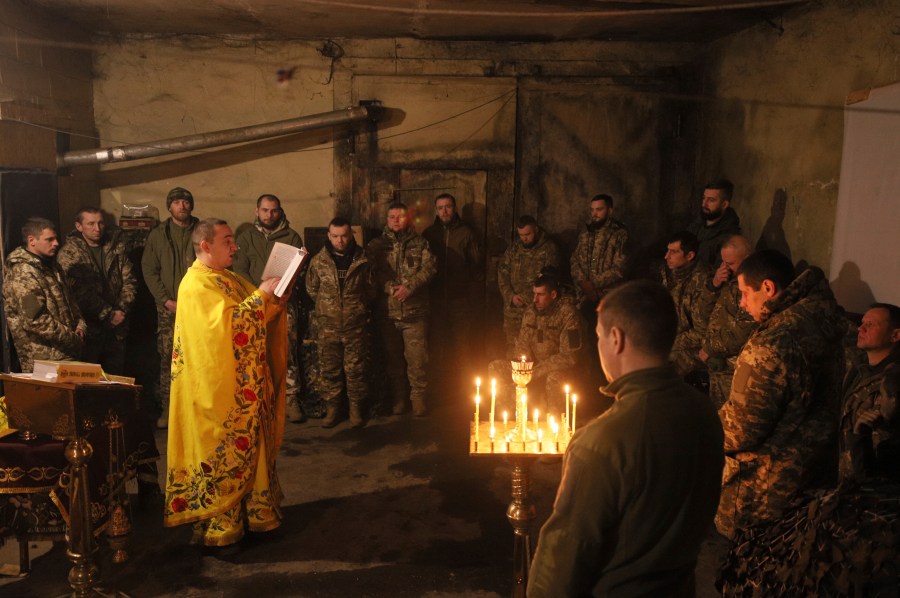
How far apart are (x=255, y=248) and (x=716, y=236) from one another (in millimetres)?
5032

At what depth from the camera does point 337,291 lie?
7.54 m

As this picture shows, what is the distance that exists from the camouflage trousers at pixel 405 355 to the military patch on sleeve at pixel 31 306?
3.51 m

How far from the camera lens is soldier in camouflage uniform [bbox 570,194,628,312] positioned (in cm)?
773

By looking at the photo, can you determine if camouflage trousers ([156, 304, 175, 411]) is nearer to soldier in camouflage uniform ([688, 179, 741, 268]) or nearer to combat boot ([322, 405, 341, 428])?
combat boot ([322, 405, 341, 428])

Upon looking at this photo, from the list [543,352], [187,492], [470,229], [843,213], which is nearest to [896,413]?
[843,213]

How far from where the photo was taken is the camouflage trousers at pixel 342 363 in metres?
7.62

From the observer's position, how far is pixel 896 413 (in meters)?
3.74

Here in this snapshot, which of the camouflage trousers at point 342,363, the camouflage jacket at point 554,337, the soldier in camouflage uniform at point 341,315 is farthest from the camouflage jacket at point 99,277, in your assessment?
the camouflage jacket at point 554,337

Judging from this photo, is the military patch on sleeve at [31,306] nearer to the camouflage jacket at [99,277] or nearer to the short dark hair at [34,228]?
the short dark hair at [34,228]

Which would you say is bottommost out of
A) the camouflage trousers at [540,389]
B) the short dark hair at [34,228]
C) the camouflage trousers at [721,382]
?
the camouflage trousers at [540,389]

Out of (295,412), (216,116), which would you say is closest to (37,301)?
(295,412)

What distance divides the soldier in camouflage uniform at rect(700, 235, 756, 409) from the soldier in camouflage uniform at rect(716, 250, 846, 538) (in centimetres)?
162

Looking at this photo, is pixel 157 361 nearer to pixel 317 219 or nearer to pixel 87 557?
pixel 317 219

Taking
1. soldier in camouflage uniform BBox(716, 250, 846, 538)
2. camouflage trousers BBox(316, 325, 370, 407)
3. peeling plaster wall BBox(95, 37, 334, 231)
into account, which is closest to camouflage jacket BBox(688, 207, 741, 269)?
soldier in camouflage uniform BBox(716, 250, 846, 538)
